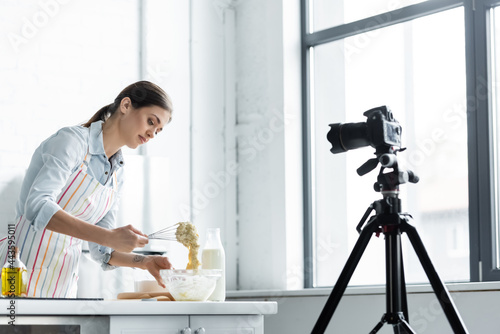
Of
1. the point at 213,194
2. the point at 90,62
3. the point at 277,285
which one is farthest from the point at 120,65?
the point at 277,285

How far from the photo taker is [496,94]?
3078 mm

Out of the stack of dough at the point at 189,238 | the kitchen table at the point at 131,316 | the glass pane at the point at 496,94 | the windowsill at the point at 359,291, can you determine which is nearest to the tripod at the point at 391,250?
the kitchen table at the point at 131,316

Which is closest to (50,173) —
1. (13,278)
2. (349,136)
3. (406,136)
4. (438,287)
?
(13,278)

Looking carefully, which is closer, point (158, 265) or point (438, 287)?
point (438, 287)

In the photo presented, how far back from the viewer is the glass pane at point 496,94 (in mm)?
3012

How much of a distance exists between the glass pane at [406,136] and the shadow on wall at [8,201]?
60.0 inches

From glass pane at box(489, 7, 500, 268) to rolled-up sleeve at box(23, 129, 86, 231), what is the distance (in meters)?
1.70

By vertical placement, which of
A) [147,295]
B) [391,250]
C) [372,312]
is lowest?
[372,312]

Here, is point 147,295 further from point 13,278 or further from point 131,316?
point 13,278

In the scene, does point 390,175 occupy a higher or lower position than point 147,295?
higher

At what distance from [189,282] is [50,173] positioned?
0.51 m

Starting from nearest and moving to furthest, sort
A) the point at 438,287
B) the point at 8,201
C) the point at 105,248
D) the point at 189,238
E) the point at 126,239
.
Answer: the point at 438,287, the point at 126,239, the point at 189,238, the point at 105,248, the point at 8,201

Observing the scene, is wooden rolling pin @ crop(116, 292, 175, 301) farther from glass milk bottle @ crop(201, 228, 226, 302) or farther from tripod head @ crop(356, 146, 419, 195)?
tripod head @ crop(356, 146, 419, 195)

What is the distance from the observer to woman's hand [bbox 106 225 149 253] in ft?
6.77
